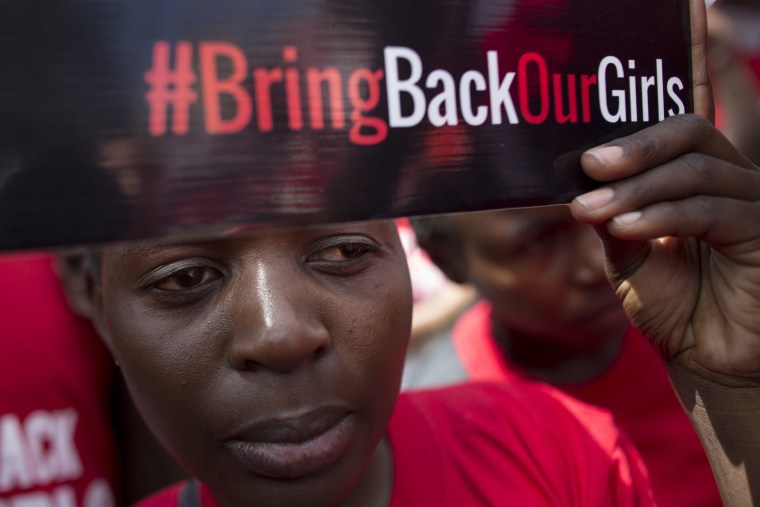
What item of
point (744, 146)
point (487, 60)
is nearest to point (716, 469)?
point (487, 60)

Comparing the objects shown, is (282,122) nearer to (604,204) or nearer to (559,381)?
(604,204)

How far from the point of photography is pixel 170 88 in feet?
2.67

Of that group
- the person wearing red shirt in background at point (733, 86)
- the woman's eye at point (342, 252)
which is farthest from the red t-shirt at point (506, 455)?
the person wearing red shirt in background at point (733, 86)

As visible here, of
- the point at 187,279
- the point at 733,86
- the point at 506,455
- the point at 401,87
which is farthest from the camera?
the point at 733,86

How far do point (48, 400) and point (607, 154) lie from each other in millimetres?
1537

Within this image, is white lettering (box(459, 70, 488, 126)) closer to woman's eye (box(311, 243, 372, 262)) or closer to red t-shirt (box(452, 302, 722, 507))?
woman's eye (box(311, 243, 372, 262))

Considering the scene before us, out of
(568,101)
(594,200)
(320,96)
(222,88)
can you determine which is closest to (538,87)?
(568,101)

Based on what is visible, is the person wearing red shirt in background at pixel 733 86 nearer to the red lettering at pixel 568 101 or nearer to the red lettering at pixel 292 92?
the red lettering at pixel 568 101

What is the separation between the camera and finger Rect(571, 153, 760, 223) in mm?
1033

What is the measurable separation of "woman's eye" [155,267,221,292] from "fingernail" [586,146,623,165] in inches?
21.5

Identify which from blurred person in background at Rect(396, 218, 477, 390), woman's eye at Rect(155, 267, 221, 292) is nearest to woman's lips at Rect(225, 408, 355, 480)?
woman's eye at Rect(155, 267, 221, 292)

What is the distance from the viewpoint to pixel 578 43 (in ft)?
3.39

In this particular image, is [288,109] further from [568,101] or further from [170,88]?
[568,101]

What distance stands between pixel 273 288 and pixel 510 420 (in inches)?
26.6
